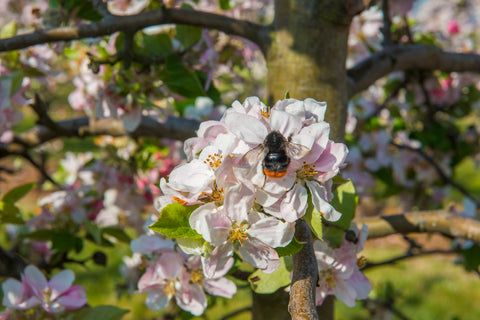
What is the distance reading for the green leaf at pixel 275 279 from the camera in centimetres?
103

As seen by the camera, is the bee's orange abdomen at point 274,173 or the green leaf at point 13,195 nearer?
the bee's orange abdomen at point 274,173

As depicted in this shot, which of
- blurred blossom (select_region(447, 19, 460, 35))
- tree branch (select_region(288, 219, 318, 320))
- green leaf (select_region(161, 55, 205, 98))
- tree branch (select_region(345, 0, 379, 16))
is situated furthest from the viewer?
blurred blossom (select_region(447, 19, 460, 35))

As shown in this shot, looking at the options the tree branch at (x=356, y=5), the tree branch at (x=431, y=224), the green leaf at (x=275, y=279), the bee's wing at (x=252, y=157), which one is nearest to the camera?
the bee's wing at (x=252, y=157)

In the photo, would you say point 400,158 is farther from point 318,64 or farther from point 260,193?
point 260,193

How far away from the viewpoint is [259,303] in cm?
135

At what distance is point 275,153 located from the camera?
0.81 meters

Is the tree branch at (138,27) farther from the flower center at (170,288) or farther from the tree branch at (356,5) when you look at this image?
the flower center at (170,288)

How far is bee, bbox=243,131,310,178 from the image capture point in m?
0.80

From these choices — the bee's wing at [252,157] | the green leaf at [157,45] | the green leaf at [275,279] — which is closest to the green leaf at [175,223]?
the bee's wing at [252,157]

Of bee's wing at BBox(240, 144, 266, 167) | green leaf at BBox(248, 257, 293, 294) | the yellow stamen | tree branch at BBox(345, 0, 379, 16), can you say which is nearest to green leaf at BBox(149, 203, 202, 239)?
the yellow stamen

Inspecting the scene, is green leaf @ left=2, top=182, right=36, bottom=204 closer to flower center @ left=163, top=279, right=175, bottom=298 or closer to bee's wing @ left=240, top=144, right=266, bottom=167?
flower center @ left=163, top=279, right=175, bottom=298

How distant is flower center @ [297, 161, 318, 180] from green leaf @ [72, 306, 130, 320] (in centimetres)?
76

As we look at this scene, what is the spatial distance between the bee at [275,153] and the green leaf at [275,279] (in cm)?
30

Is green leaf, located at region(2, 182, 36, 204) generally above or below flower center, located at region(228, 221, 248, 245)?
below
